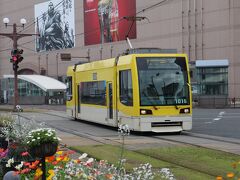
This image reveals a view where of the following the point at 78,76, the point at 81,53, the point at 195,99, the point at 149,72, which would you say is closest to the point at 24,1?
the point at 81,53

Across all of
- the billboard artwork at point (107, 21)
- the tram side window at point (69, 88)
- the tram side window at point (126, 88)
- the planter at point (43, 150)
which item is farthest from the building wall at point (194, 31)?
the planter at point (43, 150)

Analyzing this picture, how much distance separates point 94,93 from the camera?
25.2 m

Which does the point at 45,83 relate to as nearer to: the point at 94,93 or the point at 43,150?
the point at 94,93

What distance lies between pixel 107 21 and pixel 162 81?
2629 inches

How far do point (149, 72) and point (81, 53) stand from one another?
74103 mm

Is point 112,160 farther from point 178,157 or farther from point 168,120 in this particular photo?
point 168,120

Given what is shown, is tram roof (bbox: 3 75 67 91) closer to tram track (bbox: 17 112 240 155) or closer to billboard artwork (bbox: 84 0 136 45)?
billboard artwork (bbox: 84 0 136 45)

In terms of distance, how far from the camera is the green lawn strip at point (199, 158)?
1103cm

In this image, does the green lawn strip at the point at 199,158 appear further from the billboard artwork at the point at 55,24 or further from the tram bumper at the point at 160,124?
the billboard artwork at the point at 55,24

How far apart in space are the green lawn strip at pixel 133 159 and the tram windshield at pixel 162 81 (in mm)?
4862

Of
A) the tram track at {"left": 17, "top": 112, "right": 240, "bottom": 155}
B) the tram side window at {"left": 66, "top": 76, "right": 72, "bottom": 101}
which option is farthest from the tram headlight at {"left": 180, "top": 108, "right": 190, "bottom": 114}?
the tram side window at {"left": 66, "top": 76, "right": 72, "bottom": 101}

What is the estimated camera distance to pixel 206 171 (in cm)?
1066

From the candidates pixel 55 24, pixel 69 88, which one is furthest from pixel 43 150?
pixel 55 24

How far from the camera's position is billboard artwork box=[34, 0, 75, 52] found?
95938 millimetres
